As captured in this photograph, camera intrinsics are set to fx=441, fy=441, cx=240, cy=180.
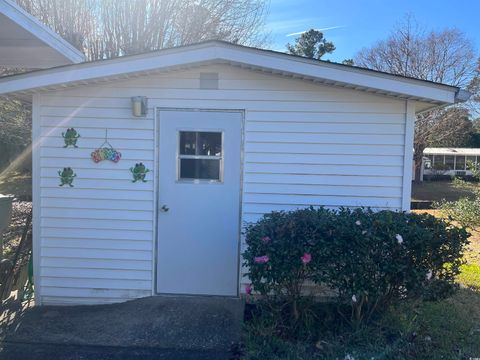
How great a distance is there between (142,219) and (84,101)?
4.91 ft

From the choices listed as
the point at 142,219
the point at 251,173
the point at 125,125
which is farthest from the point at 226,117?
the point at 142,219

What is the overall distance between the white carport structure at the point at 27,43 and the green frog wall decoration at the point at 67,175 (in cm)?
135

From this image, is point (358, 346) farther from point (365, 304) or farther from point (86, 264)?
point (86, 264)

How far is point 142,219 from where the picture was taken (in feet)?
16.6

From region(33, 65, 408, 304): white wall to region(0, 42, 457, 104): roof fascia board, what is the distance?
32cm

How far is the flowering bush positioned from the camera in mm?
3969

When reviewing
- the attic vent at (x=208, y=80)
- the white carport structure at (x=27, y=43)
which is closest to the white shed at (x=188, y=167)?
the attic vent at (x=208, y=80)

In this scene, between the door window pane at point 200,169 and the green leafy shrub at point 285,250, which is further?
the door window pane at point 200,169

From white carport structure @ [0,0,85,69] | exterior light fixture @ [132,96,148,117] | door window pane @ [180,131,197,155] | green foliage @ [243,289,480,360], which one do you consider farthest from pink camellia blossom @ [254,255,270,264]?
white carport structure @ [0,0,85,69]

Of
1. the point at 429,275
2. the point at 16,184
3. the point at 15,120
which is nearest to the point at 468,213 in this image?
the point at 429,275

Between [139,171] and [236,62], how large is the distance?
1.63 metres

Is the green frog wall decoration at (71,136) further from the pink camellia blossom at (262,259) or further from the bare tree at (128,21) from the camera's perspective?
the bare tree at (128,21)

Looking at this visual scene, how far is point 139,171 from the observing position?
5.02 meters

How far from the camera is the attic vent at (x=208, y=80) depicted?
4.95 meters
